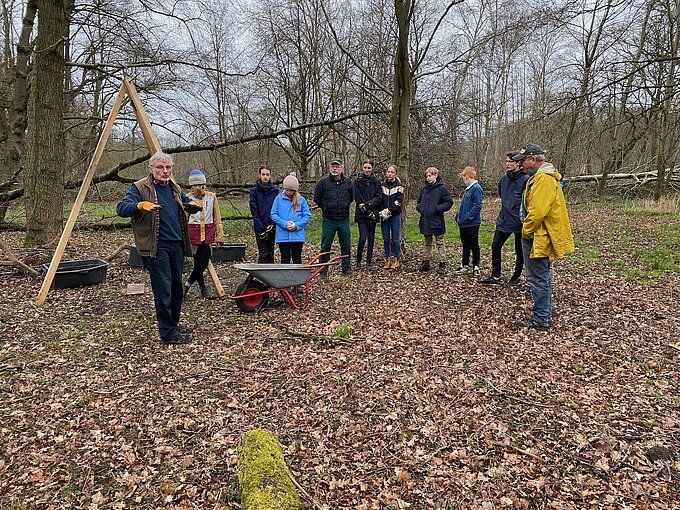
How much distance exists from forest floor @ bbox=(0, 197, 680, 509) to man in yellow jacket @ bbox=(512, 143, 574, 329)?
0.35m

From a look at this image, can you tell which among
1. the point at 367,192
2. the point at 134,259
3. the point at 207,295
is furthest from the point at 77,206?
the point at 367,192

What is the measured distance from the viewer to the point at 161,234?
4160 mm

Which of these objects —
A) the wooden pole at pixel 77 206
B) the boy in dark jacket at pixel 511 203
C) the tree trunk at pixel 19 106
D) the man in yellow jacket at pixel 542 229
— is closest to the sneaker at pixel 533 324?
the man in yellow jacket at pixel 542 229

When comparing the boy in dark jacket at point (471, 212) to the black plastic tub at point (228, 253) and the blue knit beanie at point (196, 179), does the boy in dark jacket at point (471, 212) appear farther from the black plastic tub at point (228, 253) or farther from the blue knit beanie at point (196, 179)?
the black plastic tub at point (228, 253)

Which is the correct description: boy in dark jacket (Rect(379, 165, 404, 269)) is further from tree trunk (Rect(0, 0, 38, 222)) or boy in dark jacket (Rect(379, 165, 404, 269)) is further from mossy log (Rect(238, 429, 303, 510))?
tree trunk (Rect(0, 0, 38, 222))

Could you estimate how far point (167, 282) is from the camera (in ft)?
13.9

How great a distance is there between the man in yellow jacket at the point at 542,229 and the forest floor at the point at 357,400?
0.35 meters

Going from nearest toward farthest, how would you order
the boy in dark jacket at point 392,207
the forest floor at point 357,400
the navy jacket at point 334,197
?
the forest floor at point 357,400, the navy jacket at point 334,197, the boy in dark jacket at point 392,207

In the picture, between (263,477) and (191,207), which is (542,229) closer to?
(263,477)

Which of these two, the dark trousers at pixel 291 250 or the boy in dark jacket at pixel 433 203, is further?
the boy in dark jacket at pixel 433 203

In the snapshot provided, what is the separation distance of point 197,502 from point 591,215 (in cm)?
1413

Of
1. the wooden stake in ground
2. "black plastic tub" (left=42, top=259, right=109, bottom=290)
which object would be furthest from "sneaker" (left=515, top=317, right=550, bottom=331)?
"black plastic tub" (left=42, top=259, right=109, bottom=290)

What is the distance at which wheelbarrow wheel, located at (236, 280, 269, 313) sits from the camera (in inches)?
209

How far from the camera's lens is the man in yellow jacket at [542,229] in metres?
4.37
